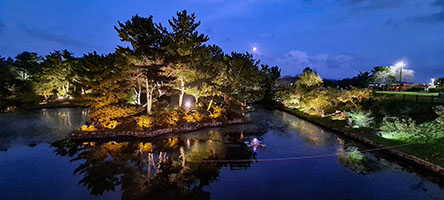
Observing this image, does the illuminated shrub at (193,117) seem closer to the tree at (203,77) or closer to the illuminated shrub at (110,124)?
the tree at (203,77)

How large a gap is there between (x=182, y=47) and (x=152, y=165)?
39.2 feet

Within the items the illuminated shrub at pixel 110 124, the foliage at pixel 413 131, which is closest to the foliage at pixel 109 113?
the illuminated shrub at pixel 110 124

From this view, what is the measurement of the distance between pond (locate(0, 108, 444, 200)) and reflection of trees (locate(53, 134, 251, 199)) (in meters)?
0.04

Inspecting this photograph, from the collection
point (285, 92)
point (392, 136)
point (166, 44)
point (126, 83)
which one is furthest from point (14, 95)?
point (392, 136)

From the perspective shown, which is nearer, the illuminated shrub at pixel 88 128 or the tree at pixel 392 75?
the illuminated shrub at pixel 88 128

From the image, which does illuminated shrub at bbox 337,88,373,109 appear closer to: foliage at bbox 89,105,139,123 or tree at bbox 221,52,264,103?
tree at bbox 221,52,264,103

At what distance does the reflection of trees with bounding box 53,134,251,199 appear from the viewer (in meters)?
7.91

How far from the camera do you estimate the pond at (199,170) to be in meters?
7.79

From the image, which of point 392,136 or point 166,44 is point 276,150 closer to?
point 392,136

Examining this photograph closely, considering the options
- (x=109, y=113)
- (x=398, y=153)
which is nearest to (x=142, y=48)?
(x=109, y=113)

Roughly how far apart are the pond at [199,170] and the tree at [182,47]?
646cm

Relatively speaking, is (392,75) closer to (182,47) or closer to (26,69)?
(182,47)

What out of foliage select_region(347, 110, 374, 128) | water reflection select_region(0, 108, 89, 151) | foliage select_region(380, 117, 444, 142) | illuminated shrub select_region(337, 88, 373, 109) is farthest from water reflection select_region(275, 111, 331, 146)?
water reflection select_region(0, 108, 89, 151)

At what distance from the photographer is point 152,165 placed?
10055 mm
